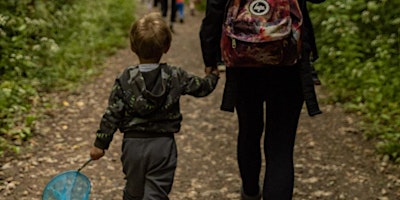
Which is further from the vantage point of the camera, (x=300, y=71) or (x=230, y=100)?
(x=230, y=100)

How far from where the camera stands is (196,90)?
2.94 m

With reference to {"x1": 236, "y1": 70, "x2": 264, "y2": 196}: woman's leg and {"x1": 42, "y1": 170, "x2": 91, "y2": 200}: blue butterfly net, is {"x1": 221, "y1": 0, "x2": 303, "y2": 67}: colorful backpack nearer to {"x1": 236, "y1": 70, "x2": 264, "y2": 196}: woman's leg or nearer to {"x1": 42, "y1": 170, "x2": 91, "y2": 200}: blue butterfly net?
{"x1": 236, "y1": 70, "x2": 264, "y2": 196}: woman's leg

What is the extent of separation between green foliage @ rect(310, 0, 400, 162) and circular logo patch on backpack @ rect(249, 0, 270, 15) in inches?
100

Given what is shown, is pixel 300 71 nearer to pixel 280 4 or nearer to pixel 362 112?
pixel 280 4

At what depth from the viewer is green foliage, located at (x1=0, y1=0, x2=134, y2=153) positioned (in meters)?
5.30

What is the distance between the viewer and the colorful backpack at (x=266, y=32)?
2709 mm

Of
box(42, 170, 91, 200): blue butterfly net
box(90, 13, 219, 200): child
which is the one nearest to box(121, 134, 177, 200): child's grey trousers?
box(90, 13, 219, 200): child

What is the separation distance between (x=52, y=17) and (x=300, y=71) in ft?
18.2

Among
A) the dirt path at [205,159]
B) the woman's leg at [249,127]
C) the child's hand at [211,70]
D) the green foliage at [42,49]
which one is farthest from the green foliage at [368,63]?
the green foliage at [42,49]

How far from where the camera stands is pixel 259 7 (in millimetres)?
2742

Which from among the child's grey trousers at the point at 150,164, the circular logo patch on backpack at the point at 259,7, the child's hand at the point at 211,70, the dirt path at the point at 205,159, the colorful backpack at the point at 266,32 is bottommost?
the dirt path at the point at 205,159

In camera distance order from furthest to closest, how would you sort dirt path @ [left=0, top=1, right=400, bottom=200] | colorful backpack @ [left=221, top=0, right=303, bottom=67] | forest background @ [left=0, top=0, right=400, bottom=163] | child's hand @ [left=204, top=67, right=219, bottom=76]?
forest background @ [left=0, top=0, right=400, bottom=163]
dirt path @ [left=0, top=1, right=400, bottom=200]
child's hand @ [left=204, top=67, right=219, bottom=76]
colorful backpack @ [left=221, top=0, right=303, bottom=67]

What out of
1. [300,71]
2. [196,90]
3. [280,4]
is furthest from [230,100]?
[280,4]

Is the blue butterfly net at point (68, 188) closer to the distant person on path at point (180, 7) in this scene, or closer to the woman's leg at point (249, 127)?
the woman's leg at point (249, 127)
